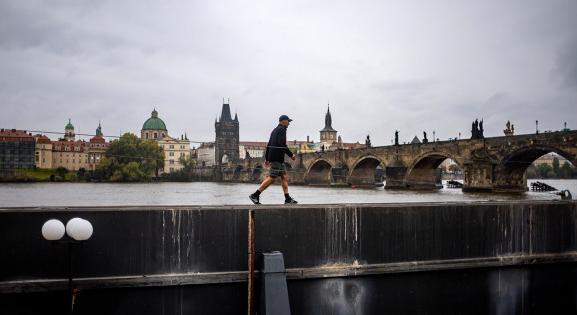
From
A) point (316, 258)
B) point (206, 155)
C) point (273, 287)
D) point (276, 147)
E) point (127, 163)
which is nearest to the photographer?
point (273, 287)

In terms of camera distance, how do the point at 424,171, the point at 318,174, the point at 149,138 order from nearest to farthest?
the point at 424,171 → the point at 318,174 → the point at 149,138

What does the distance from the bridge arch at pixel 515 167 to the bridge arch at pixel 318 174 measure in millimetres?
35514

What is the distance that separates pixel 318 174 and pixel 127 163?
3239cm

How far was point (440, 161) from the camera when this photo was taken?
5144cm

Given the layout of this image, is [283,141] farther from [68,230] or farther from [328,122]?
[328,122]

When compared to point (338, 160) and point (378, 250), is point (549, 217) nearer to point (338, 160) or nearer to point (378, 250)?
point (378, 250)

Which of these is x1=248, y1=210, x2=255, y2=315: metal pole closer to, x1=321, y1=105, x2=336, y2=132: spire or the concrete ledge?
the concrete ledge

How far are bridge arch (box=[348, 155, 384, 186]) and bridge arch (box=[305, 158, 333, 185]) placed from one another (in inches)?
402

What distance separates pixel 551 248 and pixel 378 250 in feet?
10.7

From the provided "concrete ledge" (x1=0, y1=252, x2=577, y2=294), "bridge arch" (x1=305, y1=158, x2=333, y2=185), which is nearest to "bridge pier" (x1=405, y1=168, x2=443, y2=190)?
"bridge arch" (x1=305, y1=158, x2=333, y2=185)

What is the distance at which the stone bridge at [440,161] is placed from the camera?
3575 cm

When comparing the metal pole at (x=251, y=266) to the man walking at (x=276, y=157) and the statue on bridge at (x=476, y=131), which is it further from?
the statue on bridge at (x=476, y=131)

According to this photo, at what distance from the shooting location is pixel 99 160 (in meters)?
67.3

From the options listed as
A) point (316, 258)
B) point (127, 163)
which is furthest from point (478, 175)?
point (127, 163)
